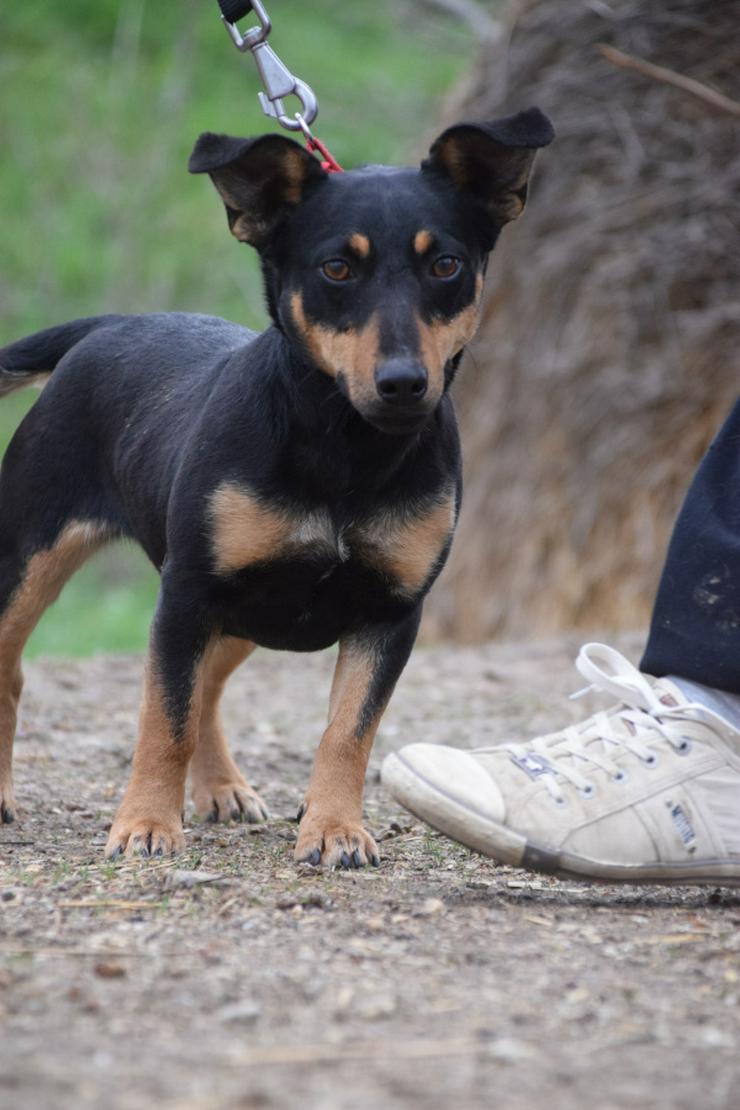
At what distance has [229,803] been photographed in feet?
13.8

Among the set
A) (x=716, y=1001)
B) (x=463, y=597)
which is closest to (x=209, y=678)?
(x=716, y=1001)

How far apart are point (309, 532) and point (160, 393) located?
33.8 inches

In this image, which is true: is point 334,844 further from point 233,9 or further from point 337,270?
point 233,9

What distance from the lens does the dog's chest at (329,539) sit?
336cm

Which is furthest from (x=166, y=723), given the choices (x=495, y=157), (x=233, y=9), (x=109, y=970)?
(x=233, y=9)

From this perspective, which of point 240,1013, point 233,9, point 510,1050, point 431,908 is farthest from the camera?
point 233,9

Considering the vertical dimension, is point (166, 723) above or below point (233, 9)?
below

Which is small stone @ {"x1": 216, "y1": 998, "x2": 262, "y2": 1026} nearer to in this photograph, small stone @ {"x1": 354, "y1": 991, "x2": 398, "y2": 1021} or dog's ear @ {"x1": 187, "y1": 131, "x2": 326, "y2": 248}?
small stone @ {"x1": 354, "y1": 991, "x2": 398, "y2": 1021}

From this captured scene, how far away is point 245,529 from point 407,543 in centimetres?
40

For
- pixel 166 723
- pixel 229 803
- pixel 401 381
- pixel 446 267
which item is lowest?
pixel 229 803

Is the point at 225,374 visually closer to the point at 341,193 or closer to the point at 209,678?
the point at 341,193

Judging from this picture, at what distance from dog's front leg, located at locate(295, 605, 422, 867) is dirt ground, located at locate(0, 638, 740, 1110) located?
0.09m

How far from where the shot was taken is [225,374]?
12.2ft

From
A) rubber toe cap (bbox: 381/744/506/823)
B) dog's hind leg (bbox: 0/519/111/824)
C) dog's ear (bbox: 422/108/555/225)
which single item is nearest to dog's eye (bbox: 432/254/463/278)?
dog's ear (bbox: 422/108/555/225)
